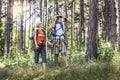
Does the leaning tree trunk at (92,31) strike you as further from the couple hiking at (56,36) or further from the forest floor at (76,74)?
the forest floor at (76,74)

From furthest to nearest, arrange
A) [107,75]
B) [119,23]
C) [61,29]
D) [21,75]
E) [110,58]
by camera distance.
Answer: [119,23]
[110,58]
[61,29]
[21,75]
[107,75]

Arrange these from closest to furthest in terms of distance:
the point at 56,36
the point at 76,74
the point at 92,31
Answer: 1. the point at 76,74
2. the point at 56,36
3. the point at 92,31

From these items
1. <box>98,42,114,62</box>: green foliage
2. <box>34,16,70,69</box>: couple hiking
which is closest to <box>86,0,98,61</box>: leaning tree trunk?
<box>98,42,114,62</box>: green foliage

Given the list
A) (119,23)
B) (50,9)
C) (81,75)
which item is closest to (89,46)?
(81,75)

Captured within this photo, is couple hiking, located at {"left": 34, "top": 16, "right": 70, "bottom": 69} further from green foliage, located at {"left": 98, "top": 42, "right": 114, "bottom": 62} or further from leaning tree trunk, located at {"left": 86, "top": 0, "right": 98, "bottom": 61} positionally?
green foliage, located at {"left": 98, "top": 42, "right": 114, "bottom": 62}

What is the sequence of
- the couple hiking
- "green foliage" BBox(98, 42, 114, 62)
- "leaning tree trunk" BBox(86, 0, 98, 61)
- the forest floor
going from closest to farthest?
the forest floor
the couple hiking
"green foliage" BBox(98, 42, 114, 62)
"leaning tree trunk" BBox(86, 0, 98, 61)

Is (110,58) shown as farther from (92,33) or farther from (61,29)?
(61,29)

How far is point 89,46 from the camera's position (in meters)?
13.6

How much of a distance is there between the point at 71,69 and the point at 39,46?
2.36 metres

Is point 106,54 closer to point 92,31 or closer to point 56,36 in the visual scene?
point 92,31

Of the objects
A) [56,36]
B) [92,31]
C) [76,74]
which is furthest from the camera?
[92,31]

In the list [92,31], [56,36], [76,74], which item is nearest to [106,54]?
[92,31]

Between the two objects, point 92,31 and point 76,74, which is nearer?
point 76,74

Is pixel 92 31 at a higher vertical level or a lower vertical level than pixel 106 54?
higher
